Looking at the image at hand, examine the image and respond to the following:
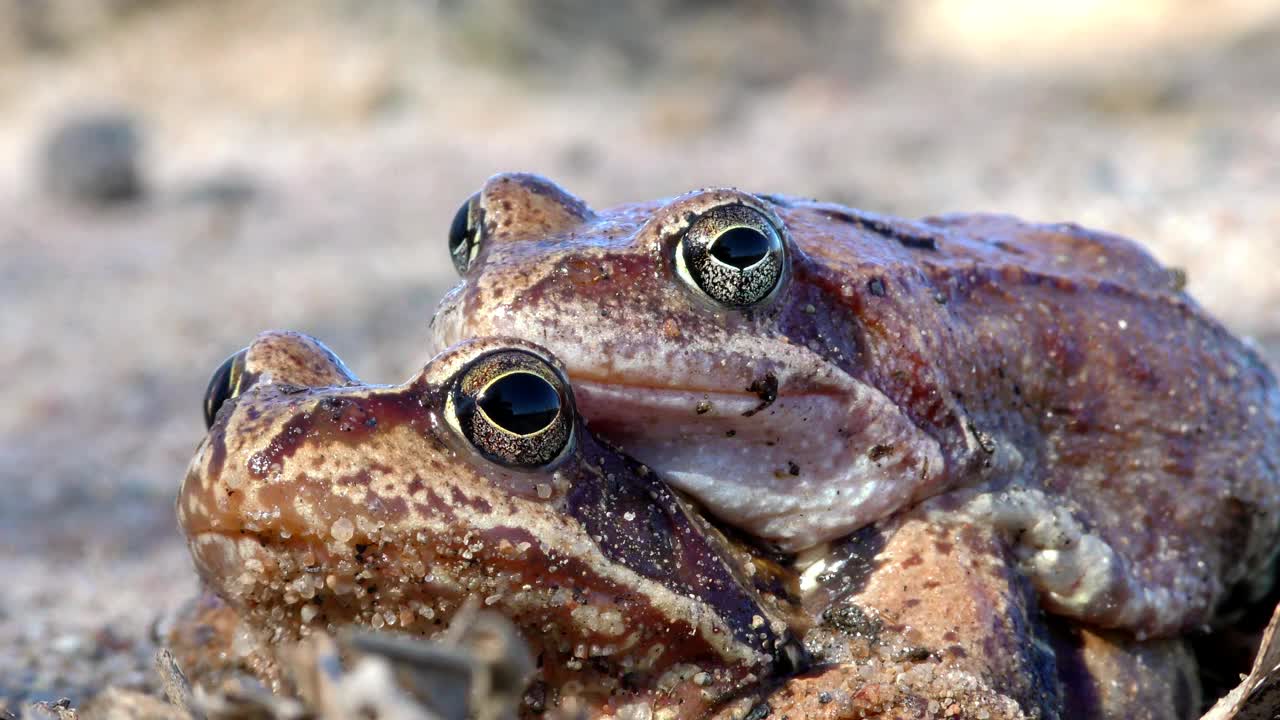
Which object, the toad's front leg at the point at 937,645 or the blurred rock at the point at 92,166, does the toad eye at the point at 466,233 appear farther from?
the blurred rock at the point at 92,166

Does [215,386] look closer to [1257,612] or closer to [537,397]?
[537,397]


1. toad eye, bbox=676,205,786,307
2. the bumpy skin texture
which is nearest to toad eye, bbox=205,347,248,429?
the bumpy skin texture

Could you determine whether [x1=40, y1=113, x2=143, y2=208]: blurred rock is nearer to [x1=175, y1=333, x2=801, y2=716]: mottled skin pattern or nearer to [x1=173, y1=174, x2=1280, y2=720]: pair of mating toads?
[x1=173, y1=174, x2=1280, y2=720]: pair of mating toads

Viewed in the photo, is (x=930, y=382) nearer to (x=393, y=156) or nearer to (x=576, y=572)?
(x=576, y=572)

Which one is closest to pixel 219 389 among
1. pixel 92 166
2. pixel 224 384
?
pixel 224 384

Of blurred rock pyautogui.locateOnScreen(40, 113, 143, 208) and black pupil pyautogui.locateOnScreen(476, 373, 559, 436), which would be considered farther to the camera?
blurred rock pyautogui.locateOnScreen(40, 113, 143, 208)

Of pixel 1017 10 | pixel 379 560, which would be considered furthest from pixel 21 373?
pixel 1017 10
